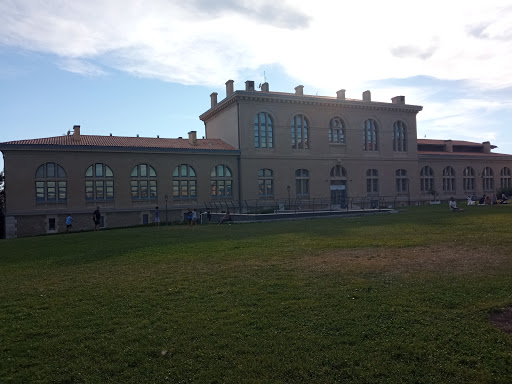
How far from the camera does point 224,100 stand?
156 feet

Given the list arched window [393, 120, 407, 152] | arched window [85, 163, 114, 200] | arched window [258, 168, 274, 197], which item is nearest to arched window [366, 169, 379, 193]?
arched window [393, 120, 407, 152]

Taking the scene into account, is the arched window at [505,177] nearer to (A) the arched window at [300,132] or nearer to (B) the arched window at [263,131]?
(A) the arched window at [300,132]

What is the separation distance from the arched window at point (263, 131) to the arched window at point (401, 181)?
707 inches

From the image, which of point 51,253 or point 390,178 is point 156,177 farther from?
point 390,178

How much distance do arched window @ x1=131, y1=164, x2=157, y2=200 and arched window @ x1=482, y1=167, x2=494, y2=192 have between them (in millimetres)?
45279

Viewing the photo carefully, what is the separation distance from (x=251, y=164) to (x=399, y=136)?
69.0ft

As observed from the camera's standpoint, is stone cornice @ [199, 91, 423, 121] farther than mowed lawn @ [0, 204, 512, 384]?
Yes

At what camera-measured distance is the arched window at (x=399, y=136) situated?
2167 inches

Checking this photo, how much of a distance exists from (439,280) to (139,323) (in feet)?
20.5

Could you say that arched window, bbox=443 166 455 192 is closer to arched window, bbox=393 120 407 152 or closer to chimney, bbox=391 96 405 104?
arched window, bbox=393 120 407 152

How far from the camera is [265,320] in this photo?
736 centimetres

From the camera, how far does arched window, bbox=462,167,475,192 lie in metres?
58.9

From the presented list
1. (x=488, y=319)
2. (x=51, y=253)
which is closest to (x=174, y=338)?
(x=488, y=319)

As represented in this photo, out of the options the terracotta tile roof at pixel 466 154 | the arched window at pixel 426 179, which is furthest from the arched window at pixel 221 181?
the arched window at pixel 426 179
